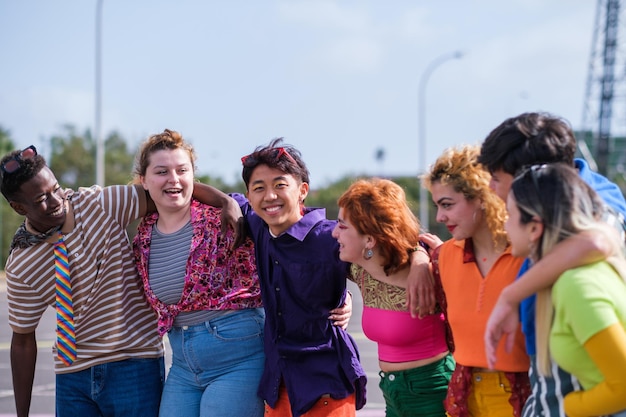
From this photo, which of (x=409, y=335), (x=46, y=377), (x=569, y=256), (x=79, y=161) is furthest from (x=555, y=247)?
(x=79, y=161)

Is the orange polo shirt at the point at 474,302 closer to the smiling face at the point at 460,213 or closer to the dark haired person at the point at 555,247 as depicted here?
the smiling face at the point at 460,213

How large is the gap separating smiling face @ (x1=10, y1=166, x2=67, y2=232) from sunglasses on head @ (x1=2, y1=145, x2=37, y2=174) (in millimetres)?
85

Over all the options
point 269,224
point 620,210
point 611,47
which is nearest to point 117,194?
point 269,224


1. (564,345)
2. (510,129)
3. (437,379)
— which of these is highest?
(510,129)

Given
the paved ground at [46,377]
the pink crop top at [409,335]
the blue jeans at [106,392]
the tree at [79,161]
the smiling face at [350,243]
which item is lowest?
the tree at [79,161]

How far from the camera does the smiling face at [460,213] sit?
3.33m

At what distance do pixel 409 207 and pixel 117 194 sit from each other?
59.1 inches

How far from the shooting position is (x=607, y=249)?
2539 mm

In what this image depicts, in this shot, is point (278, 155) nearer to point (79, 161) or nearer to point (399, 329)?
point (399, 329)

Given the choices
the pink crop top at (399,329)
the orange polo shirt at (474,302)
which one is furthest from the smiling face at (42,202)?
the orange polo shirt at (474,302)

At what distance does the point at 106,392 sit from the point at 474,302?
6.26 feet

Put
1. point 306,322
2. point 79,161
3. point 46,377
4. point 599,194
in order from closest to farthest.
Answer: point 599,194, point 306,322, point 46,377, point 79,161

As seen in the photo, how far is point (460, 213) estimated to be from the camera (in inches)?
131

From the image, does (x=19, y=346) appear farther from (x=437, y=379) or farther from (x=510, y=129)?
(x=510, y=129)
